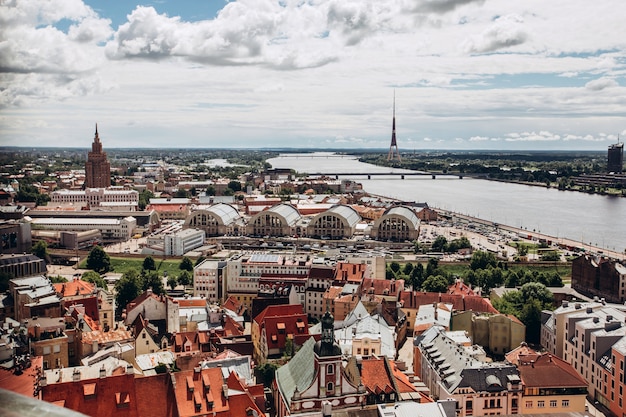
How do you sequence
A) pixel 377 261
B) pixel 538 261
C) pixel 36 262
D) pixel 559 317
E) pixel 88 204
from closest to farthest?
pixel 559 317 → pixel 36 262 → pixel 377 261 → pixel 538 261 → pixel 88 204

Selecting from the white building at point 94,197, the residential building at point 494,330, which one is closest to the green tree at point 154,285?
the residential building at point 494,330

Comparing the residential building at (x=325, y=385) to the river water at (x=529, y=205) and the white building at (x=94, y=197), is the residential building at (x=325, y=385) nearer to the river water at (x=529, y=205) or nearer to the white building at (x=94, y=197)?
the river water at (x=529, y=205)

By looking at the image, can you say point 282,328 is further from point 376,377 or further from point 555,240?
point 555,240

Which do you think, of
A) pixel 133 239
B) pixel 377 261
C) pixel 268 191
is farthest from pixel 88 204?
pixel 377 261

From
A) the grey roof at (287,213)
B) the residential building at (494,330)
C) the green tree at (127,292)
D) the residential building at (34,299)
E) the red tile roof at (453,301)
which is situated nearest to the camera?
the residential building at (34,299)

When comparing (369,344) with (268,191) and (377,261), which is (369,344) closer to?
(377,261)

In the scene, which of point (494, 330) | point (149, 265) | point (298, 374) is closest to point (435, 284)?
point (494, 330)
